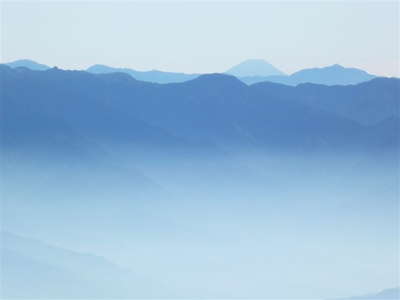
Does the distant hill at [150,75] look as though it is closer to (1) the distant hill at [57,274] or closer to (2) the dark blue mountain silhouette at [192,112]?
(2) the dark blue mountain silhouette at [192,112]

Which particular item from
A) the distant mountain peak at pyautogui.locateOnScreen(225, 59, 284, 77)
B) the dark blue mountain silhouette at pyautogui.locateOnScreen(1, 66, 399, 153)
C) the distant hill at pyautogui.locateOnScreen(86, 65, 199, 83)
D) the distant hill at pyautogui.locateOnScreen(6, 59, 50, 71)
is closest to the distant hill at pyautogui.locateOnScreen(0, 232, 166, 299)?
the dark blue mountain silhouette at pyautogui.locateOnScreen(1, 66, 399, 153)

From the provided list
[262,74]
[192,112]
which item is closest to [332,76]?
[262,74]

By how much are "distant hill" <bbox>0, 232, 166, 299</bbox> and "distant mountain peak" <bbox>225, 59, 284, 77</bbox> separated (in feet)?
4.86

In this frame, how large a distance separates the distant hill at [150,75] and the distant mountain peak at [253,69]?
27 centimetres

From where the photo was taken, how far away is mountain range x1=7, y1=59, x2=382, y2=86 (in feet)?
13.6

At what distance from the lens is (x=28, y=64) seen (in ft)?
13.3

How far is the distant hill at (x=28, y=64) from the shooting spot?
159 inches

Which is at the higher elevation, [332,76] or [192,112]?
[332,76]

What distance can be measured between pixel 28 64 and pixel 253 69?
4.86 feet

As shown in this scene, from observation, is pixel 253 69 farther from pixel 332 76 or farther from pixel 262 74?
pixel 332 76

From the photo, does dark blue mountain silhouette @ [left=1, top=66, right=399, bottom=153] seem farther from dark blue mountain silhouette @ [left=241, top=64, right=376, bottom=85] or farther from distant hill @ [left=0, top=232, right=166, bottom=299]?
distant hill @ [left=0, top=232, right=166, bottom=299]

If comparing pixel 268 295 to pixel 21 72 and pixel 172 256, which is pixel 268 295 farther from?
pixel 21 72

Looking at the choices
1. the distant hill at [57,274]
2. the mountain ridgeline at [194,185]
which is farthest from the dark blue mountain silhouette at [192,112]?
the distant hill at [57,274]

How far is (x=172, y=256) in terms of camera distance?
399 centimetres
